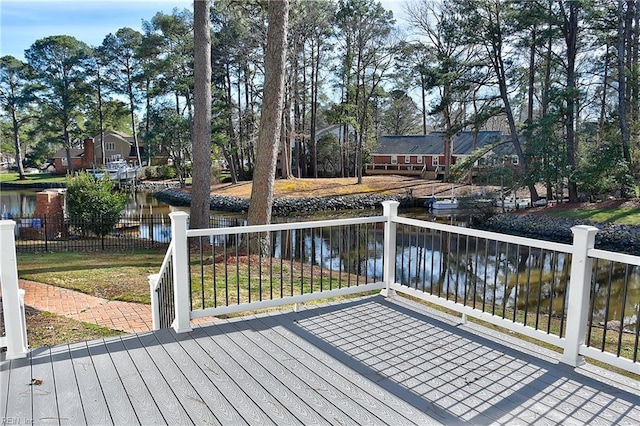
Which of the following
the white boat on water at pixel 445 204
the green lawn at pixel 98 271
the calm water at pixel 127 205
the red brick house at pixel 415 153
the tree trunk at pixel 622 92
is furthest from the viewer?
the red brick house at pixel 415 153

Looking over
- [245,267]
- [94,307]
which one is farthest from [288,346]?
[245,267]

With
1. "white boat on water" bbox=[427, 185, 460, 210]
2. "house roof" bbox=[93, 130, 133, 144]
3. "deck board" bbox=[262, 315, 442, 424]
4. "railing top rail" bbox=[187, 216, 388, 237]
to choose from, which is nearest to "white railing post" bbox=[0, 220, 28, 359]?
"railing top rail" bbox=[187, 216, 388, 237]

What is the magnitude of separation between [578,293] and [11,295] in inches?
147

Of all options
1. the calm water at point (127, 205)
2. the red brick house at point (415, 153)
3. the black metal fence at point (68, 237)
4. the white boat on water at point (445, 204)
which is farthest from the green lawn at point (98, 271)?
the red brick house at point (415, 153)

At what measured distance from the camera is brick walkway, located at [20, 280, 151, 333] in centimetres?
479

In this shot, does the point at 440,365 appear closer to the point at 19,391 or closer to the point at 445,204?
the point at 19,391

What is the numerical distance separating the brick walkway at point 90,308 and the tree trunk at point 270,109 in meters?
2.86

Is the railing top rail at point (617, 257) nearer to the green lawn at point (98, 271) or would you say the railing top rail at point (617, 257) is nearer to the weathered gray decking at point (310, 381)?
the weathered gray decking at point (310, 381)

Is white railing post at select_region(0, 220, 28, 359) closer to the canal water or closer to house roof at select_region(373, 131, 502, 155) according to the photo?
the canal water

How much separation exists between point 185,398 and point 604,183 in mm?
18440

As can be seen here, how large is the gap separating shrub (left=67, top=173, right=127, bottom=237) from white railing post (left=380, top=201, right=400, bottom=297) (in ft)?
32.4

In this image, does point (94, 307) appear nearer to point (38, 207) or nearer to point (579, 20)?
point (38, 207)

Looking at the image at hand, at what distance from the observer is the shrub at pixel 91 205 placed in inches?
467

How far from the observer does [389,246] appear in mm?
4477
